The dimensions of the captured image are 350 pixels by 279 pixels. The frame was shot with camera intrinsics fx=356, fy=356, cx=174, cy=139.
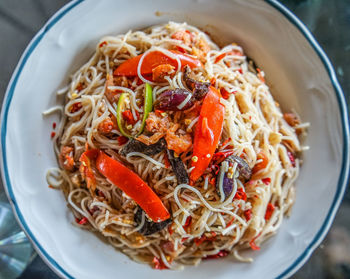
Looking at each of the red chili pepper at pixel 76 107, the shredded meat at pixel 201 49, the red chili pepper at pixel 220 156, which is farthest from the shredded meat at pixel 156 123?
the red chili pepper at pixel 76 107

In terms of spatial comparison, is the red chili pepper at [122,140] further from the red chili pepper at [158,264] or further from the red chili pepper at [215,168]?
the red chili pepper at [158,264]

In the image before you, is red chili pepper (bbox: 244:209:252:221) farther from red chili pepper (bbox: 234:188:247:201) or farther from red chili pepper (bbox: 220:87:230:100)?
red chili pepper (bbox: 220:87:230:100)

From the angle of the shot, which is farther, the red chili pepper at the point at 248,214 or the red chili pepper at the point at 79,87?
the red chili pepper at the point at 79,87

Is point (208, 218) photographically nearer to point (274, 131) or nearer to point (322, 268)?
point (274, 131)

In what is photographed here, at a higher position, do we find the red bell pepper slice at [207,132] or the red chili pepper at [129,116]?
the red chili pepper at [129,116]

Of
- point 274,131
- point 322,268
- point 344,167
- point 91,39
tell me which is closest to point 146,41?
point 91,39

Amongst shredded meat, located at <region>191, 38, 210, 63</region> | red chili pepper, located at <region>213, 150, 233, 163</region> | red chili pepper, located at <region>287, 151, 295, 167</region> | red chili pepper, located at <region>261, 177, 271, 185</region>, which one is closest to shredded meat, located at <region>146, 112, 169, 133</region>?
red chili pepper, located at <region>213, 150, 233, 163</region>

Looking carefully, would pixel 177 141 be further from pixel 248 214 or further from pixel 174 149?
pixel 248 214

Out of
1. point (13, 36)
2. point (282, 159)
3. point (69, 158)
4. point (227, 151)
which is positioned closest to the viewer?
point (227, 151)
